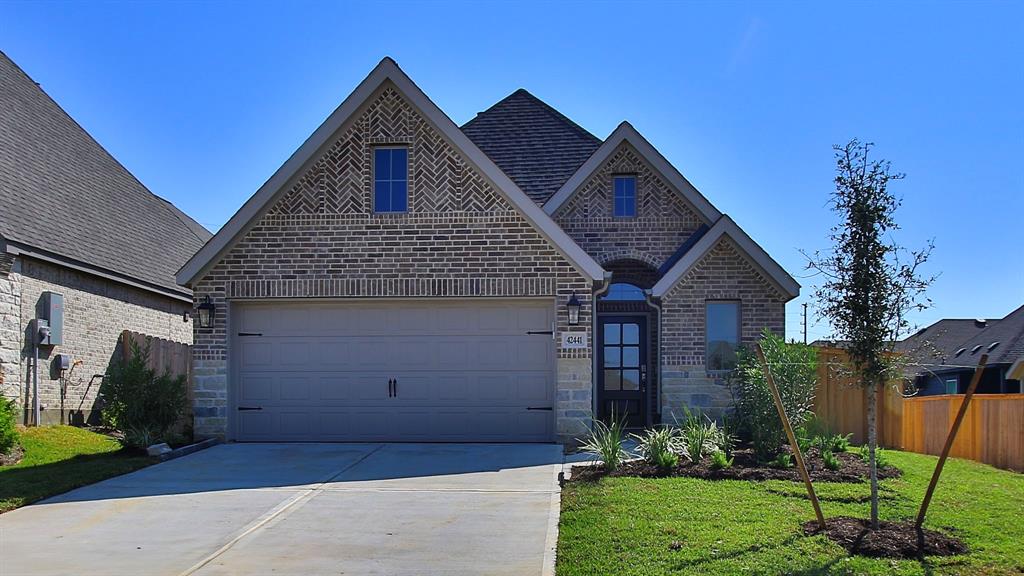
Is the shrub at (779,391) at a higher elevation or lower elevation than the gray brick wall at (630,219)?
lower

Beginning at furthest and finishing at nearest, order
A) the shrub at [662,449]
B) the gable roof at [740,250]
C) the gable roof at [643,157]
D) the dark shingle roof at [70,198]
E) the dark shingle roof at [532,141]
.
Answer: the dark shingle roof at [532,141]
the gable roof at [643,157]
the gable roof at [740,250]
the dark shingle roof at [70,198]
the shrub at [662,449]

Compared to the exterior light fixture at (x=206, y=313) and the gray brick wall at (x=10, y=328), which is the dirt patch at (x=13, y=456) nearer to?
the gray brick wall at (x=10, y=328)

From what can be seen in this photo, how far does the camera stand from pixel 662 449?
11.3m

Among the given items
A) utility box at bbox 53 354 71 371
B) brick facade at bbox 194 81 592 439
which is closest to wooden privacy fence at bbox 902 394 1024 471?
brick facade at bbox 194 81 592 439

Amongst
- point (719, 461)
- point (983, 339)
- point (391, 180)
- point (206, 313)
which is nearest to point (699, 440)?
point (719, 461)

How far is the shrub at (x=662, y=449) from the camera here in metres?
11.0

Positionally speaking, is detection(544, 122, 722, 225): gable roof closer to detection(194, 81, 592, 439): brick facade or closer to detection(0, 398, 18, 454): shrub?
detection(194, 81, 592, 439): brick facade

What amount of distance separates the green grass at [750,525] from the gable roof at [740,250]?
17.2 feet

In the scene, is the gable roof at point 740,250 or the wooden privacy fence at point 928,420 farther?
the gable roof at point 740,250

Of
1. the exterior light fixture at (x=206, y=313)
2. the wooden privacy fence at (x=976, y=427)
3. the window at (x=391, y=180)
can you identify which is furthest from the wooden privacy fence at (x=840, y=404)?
the exterior light fixture at (x=206, y=313)

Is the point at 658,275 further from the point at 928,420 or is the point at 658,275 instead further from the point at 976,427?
the point at 976,427

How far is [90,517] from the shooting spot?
29.2 feet

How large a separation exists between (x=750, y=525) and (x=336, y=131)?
29.5 feet

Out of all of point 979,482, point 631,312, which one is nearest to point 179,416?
point 631,312
